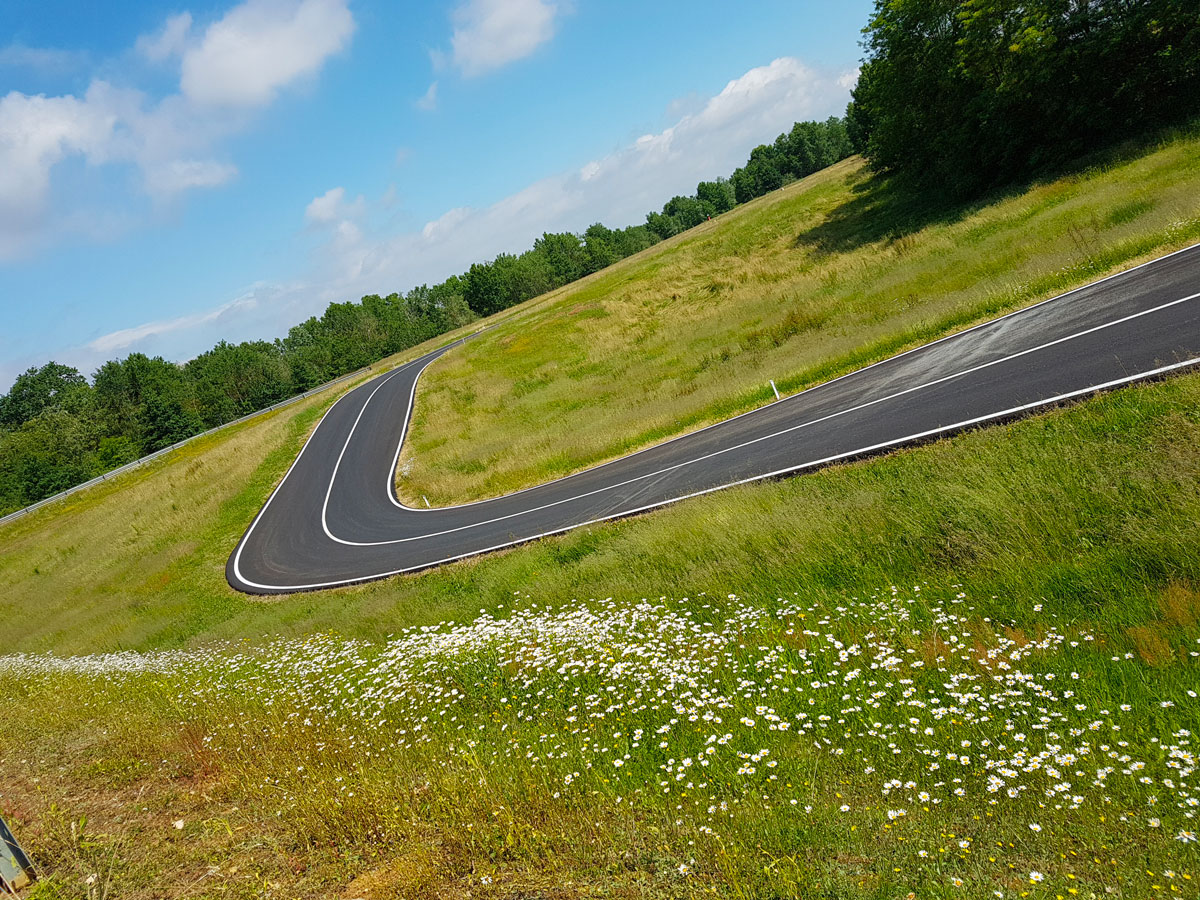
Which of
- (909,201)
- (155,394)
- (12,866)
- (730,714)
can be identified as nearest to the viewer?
(12,866)

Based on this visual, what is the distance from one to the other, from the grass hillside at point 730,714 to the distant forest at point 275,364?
73.7m

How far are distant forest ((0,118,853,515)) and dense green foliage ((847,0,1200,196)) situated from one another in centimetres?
8153

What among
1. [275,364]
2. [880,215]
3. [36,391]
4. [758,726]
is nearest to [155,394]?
[275,364]

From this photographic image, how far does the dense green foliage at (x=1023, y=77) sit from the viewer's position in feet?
92.6

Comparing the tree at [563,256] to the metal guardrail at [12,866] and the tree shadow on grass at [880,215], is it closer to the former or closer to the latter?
the tree shadow on grass at [880,215]

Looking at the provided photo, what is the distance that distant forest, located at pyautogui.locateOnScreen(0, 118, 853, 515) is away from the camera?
7275 centimetres

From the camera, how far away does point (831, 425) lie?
1589 centimetres

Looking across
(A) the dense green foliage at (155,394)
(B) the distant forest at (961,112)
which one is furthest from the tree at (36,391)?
(B) the distant forest at (961,112)

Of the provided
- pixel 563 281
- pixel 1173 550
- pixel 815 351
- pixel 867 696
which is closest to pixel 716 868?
pixel 867 696

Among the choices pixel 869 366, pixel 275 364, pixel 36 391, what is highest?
pixel 36 391

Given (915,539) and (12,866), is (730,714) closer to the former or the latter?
(915,539)

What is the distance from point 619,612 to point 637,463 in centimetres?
1207

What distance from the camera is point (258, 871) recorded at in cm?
464

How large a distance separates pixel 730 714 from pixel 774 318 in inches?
1178
